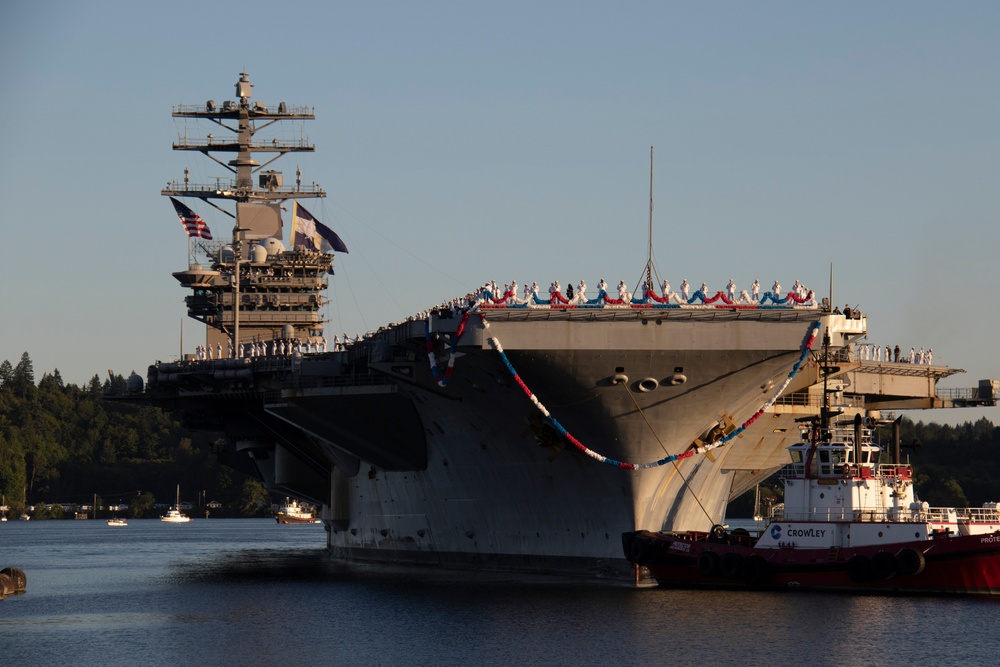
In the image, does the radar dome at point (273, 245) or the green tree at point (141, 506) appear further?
the green tree at point (141, 506)

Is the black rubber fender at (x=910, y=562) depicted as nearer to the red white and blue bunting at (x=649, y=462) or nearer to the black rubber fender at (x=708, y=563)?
the black rubber fender at (x=708, y=563)

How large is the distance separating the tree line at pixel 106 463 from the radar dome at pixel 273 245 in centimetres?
8048

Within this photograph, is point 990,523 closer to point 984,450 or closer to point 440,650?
point 440,650

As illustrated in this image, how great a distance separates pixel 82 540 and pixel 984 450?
206 ft

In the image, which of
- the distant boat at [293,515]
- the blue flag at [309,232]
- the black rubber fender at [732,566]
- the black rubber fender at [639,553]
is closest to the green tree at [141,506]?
the distant boat at [293,515]

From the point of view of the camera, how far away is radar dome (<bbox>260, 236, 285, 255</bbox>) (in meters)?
58.1

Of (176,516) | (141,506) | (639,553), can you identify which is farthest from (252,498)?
(639,553)

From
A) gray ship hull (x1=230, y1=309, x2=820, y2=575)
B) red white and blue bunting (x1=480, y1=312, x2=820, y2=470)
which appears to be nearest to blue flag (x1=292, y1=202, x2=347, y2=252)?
gray ship hull (x1=230, y1=309, x2=820, y2=575)

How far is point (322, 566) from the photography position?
169 feet

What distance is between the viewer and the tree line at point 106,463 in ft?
462

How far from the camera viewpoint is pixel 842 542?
34625 mm

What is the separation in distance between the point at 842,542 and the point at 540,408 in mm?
7633

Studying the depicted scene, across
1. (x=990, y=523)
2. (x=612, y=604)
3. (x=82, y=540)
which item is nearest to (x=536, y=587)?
(x=612, y=604)

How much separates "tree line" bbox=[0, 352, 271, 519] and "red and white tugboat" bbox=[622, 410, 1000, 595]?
106m
